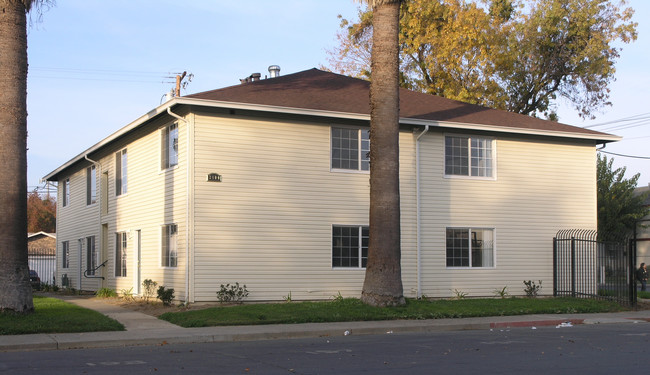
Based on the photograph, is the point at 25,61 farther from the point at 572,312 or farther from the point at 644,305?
the point at 644,305


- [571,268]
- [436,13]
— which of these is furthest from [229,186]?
[436,13]

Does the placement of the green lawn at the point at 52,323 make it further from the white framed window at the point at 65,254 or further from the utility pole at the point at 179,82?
the utility pole at the point at 179,82

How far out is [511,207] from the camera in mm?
23469

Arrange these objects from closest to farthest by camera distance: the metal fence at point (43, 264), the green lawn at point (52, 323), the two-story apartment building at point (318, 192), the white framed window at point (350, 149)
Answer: the green lawn at point (52, 323)
the two-story apartment building at point (318, 192)
the white framed window at point (350, 149)
the metal fence at point (43, 264)

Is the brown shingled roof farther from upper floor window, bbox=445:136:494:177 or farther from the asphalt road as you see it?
the asphalt road

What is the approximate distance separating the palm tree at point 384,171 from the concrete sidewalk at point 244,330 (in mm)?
1358

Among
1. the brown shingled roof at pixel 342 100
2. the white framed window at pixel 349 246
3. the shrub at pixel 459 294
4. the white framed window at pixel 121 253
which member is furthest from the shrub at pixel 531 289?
the white framed window at pixel 121 253

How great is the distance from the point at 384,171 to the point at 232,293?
5.32 metres

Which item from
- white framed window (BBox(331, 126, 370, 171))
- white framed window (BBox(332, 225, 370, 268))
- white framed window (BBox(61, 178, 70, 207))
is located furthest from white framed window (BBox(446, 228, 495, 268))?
white framed window (BBox(61, 178, 70, 207))

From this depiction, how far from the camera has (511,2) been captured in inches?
1500

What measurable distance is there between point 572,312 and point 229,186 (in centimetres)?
1002

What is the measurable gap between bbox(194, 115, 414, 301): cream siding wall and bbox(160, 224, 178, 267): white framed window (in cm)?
138

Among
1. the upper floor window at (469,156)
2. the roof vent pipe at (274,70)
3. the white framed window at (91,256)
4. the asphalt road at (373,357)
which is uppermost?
the roof vent pipe at (274,70)

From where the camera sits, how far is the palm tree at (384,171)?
17750mm
